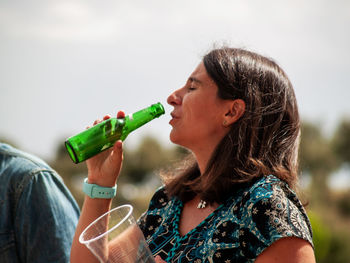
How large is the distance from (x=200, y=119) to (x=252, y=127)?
25 cm

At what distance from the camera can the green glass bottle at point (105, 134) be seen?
227 centimetres

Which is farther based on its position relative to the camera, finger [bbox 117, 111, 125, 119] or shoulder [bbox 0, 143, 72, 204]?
shoulder [bbox 0, 143, 72, 204]

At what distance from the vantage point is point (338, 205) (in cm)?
2516

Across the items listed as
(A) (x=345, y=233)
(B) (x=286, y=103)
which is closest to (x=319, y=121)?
(A) (x=345, y=233)

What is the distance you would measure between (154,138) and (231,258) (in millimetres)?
33929

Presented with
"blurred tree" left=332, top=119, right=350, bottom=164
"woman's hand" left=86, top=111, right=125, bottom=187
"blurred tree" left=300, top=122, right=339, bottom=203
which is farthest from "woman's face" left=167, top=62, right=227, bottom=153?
"blurred tree" left=332, top=119, right=350, bottom=164

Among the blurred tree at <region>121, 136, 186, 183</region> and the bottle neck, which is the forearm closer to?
the bottle neck

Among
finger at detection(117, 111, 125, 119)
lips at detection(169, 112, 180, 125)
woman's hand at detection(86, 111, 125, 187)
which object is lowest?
woman's hand at detection(86, 111, 125, 187)

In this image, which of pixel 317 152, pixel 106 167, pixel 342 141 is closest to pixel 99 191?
pixel 106 167

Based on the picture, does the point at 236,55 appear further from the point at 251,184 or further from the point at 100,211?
the point at 100,211

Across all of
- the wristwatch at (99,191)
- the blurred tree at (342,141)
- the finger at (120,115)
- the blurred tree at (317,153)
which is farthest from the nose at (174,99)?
the blurred tree at (342,141)

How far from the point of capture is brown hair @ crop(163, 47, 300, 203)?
224 cm

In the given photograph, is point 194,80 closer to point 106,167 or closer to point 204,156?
point 204,156

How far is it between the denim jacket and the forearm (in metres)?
0.16
